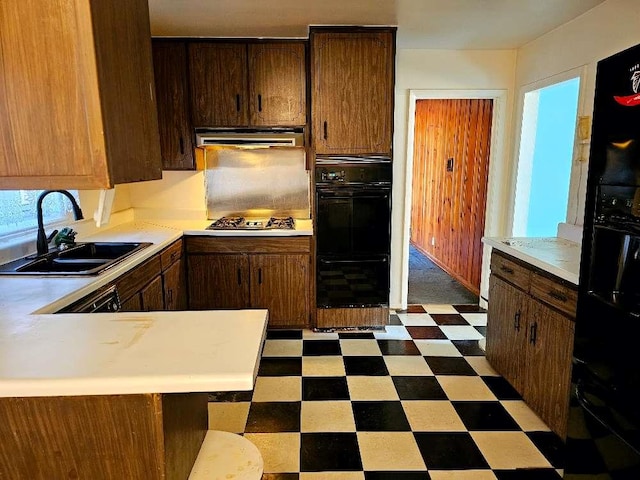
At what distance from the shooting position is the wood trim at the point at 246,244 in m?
3.29

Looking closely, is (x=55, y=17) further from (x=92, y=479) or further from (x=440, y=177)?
(x=440, y=177)

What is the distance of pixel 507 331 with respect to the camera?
2.57 m

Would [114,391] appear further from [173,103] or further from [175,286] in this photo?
[173,103]

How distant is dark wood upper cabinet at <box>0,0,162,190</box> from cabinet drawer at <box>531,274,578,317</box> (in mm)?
1908

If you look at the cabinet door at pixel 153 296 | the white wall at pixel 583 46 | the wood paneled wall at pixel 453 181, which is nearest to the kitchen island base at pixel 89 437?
the cabinet door at pixel 153 296

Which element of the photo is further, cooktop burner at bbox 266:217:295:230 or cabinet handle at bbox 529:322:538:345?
cooktop burner at bbox 266:217:295:230

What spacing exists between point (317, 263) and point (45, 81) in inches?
95.7

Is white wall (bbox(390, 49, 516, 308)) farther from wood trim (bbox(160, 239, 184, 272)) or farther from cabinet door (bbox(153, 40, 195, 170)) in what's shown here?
wood trim (bbox(160, 239, 184, 272))

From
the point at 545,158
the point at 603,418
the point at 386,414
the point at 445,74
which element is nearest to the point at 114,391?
the point at 603,418

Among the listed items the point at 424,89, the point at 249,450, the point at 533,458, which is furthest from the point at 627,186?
the point at 424,89

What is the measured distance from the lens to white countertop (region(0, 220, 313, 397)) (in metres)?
0.95

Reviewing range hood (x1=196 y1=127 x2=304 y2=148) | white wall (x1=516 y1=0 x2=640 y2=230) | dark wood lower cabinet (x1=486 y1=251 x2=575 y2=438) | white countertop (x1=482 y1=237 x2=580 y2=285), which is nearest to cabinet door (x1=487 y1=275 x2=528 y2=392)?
dark wood lower cabinet (x1=486 y1=251 x2=575 y2=438)

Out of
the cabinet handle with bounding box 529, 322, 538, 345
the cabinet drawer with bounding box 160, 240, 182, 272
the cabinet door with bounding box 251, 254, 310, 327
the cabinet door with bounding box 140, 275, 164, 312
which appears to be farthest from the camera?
the cabinet door with bounding box 251, 254, 310, 327

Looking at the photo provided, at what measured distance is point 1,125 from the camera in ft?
3.70
